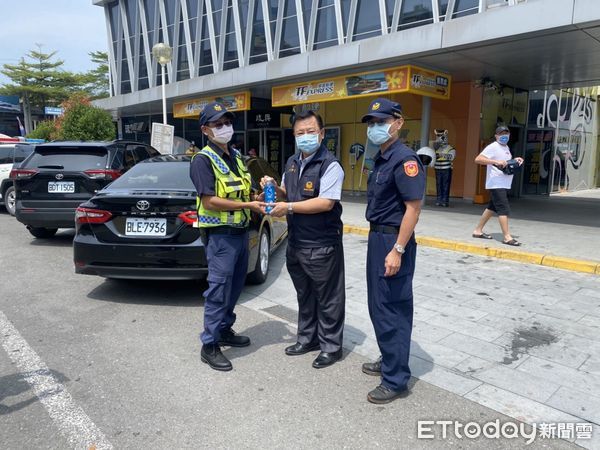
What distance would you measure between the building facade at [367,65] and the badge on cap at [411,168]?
6526mm

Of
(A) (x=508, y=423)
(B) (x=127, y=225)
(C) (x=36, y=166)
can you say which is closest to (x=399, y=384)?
(A) (x=508, y=423)

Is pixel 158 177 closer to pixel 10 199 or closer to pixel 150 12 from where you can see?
pixel 10 199

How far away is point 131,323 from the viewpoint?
436cm

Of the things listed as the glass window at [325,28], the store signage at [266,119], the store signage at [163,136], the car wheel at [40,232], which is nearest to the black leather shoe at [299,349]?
the car wheel at [40,232]

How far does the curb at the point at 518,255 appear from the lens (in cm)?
621

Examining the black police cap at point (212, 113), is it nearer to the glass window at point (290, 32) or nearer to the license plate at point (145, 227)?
the license plate at point (145, 227)

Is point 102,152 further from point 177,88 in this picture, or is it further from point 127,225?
point 177,88

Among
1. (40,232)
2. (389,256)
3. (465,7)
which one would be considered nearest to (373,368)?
(389,256)

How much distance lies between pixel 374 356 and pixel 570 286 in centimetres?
320

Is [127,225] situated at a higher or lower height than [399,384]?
higher

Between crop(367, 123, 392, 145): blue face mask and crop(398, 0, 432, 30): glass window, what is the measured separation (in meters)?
11.6

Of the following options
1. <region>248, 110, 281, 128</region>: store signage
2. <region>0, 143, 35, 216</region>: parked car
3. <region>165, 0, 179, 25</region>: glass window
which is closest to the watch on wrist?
<region>0, 143, 35, 216</region>: parked car

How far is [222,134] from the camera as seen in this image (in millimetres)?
3494

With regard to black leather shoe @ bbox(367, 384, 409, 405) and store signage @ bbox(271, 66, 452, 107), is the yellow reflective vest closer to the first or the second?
black leather shoe @ bbox(367, 384, 409, 405)
